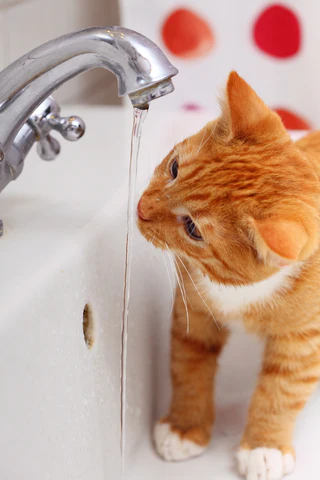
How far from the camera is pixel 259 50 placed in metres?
1.34

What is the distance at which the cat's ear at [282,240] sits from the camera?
0.61m

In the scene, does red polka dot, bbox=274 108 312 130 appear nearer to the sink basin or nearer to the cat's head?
the sink basin

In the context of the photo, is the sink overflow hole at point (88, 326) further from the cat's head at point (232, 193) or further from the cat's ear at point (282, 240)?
the cat's ear at point (282, 240)

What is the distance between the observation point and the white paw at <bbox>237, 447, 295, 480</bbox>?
0.86 meters

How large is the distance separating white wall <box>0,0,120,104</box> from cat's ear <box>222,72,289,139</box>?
56cm

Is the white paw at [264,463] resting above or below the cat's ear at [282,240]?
below

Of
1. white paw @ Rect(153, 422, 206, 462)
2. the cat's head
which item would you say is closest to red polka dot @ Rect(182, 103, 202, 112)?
the cat's head

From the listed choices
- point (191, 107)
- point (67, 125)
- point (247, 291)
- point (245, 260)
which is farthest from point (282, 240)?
point (191, 107)

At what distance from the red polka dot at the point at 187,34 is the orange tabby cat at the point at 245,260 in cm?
47

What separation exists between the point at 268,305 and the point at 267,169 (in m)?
0.18

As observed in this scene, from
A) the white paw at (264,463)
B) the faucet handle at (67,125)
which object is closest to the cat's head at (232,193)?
the faucet handle at (67,125)

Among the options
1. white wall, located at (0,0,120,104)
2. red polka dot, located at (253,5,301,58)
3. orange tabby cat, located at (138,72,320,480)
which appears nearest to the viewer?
orange tabby cat, located at (138,72,320,480)

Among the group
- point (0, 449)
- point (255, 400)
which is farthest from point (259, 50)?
point (0, 449)

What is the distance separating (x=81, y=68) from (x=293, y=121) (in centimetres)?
80
